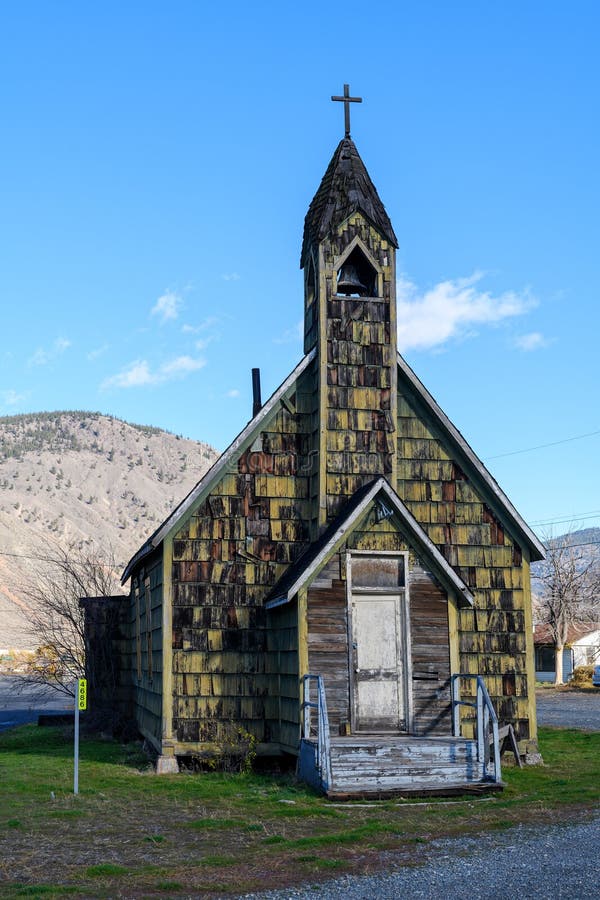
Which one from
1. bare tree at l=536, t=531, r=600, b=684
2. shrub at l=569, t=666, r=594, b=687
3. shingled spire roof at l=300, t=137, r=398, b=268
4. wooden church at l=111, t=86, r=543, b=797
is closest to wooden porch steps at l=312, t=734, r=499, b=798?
wooden church at l=111, t=86, r=543, b=797

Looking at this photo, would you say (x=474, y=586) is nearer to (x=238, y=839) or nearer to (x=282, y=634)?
(x=282, y=634)

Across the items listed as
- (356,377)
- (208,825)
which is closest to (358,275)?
(356,377)

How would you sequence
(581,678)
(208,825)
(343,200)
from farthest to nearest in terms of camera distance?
(581,678)
(343,200)
(208,825)

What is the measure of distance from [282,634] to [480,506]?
438 centimetres

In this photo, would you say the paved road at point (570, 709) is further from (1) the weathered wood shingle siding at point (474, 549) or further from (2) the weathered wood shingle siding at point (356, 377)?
(2) the weathered wood shingle siding at point (356, 377)

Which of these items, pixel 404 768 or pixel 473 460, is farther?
pixel 473 460

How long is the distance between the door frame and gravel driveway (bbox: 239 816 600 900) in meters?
5.35

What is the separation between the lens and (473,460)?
60.0 ft

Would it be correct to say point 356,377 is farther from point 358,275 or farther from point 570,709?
point 570,709

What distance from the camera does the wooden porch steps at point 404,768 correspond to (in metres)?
13.6

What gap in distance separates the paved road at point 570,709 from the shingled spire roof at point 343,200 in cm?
1473

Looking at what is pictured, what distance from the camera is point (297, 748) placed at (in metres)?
15.8

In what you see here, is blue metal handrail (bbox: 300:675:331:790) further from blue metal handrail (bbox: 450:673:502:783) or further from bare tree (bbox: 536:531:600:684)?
bare tree (bbox: 536:531:600:684)

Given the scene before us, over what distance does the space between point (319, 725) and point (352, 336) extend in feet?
23.1
